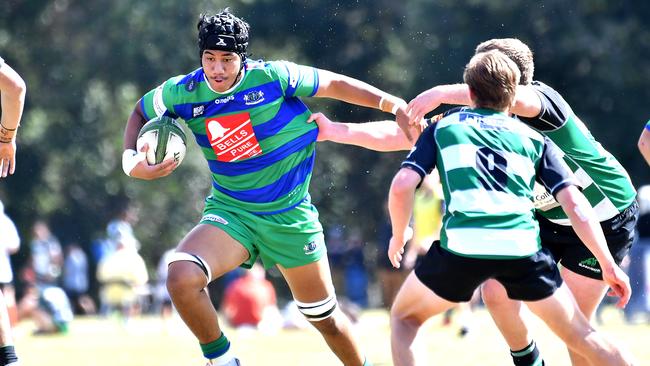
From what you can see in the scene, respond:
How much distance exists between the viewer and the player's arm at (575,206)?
5281mm

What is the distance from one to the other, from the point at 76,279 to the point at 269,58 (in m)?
7.75

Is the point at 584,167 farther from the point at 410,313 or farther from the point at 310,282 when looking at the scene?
the point at 310,282

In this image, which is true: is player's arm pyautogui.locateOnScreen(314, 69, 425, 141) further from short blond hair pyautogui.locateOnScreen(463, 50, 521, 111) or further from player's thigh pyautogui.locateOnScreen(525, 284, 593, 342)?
player's thigh pyautogui.locateOnScreen(525, 284, 593, 342)

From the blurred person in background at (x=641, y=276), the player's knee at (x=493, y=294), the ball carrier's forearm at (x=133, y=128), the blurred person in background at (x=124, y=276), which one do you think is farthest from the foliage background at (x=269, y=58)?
the player's knee at (x=493, y=294)

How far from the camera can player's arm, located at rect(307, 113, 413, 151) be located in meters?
6.50

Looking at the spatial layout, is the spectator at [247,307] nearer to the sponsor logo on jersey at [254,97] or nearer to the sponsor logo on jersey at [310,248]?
the sponsor logo on jersey at [310,248]

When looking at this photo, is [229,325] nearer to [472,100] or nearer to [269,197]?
[269,197]

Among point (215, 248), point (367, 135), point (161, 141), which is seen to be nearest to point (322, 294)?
point (215, 248)

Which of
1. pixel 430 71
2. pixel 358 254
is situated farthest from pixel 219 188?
pixel 430 71

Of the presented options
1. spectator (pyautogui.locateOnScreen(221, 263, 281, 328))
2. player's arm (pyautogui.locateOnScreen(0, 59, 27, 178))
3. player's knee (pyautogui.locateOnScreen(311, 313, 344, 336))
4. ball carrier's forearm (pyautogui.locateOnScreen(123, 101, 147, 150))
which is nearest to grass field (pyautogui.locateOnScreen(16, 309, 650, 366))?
spectator (pyautogui.locateOnScreen(221, 263, 281, 328))

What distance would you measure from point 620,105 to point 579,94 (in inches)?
36.2

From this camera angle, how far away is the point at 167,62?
28.7m

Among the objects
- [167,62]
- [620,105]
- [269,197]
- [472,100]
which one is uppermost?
[472,100]

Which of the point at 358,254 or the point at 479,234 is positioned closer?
the point at 479,234
